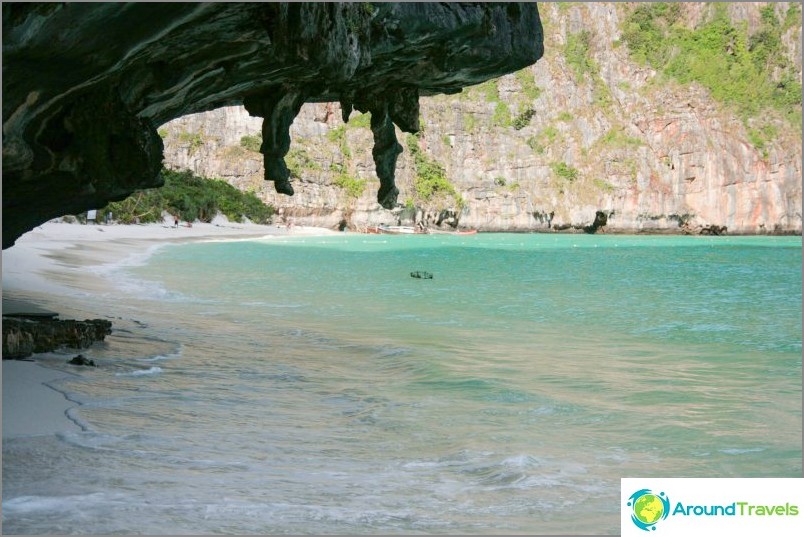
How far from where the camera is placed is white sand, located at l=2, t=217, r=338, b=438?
6.61 metres

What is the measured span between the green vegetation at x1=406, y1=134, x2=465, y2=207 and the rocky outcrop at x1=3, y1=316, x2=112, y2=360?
10095cm

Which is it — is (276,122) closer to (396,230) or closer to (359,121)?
(396,230)

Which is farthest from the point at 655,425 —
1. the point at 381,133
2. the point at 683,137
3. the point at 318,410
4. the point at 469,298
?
the point at 683,137

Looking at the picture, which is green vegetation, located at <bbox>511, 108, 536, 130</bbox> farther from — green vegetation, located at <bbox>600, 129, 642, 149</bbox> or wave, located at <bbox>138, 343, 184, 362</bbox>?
wave, located at <bbox>138, 343, 184, 362</bbox>

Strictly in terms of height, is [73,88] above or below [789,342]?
above

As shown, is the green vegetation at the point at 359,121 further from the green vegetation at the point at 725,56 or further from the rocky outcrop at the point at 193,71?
the rocky outcrop at the point at 193,71

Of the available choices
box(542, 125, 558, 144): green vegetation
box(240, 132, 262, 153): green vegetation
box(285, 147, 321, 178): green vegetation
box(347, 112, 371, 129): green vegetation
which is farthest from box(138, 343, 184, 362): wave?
box(542, 125, 558, 144): green vegetation

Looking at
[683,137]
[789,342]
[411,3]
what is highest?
[683,137]

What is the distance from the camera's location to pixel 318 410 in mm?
8172

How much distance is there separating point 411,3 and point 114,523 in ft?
18.3

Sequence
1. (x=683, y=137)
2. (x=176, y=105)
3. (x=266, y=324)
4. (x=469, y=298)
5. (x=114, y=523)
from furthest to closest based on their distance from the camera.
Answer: (x=683, y=137)
(x=469, y=298)
(x=266, y=324)
(x=176, y=105)
(x=114, y=523)

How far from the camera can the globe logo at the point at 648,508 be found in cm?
452

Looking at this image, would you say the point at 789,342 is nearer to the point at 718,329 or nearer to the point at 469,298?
the point at 718,329

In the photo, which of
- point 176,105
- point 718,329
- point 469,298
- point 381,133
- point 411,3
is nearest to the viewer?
point 411,3
